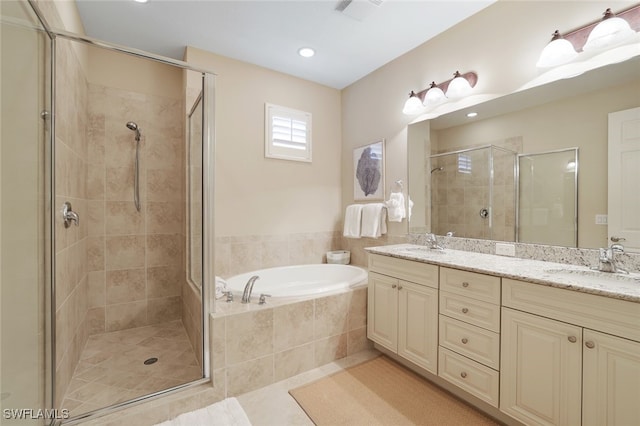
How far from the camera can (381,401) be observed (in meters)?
1.68

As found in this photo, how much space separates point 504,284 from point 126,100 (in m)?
3.38

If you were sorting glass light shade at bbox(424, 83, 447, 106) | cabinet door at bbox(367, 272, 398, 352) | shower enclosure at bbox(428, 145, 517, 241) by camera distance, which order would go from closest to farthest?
shower enclosure at bbox(428, 145, 517, 241) → cabinet door at bbox(367, 272, 398, 352) → glass light shade at bbox(424, 83, 447, 106)

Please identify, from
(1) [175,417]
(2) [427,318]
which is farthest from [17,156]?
(2) [427,318]

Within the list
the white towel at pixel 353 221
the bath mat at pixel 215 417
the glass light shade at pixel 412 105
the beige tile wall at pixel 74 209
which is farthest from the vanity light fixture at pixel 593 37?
the beige tile wall at pixel 74 209

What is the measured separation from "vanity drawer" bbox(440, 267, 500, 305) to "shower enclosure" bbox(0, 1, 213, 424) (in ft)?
5.06

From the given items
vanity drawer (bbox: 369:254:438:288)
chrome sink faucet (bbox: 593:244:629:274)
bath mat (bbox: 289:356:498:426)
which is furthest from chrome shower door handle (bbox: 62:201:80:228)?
chrome sink faucet (bbox: 593:244:629:274)

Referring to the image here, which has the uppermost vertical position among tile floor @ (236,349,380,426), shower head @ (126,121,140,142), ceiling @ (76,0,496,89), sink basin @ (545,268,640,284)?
ceiling @ (76,0,496,89)

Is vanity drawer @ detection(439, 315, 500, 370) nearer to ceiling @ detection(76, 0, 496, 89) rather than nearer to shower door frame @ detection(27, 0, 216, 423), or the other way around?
shower door frame @ detection(27, 0, 216, 423)

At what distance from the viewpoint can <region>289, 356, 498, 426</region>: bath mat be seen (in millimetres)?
1528

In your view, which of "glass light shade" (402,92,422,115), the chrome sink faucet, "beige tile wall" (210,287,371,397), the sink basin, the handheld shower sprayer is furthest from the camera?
the handheld shower sprayer

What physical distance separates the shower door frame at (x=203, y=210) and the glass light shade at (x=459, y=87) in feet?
5.72

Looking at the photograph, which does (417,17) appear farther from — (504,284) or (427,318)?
(427,318)

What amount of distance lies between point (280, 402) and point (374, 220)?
1684mm

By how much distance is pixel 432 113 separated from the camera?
2332mm
